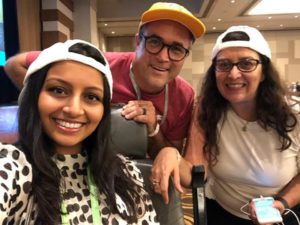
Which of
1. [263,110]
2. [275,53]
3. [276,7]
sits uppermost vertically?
[276,7]

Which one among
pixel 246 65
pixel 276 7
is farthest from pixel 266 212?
pixel 276 7

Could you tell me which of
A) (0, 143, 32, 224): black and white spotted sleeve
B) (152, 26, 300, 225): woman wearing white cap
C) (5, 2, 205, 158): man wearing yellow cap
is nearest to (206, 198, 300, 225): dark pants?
(152, 26, 300, 225): woman wearing white cap

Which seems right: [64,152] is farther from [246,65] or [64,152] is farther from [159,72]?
[246,65]

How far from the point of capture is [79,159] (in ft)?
3.93

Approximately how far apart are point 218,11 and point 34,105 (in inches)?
286

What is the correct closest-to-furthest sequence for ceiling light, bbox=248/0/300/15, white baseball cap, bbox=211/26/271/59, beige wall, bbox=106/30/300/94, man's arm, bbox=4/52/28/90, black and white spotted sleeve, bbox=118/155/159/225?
black and white spotted sleeve, bbox=118/155/159/225, white baseball cap, bbox=211/26/271/59, man's arm, bbox=4/52/28/90, ceiling light, bbox=248/0/300/15, beige wall, bbox=106/30/300/94

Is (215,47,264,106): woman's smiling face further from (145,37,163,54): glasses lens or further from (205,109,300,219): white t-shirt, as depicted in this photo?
(145,37,163,54): glasses lens

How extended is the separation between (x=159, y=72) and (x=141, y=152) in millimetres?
438

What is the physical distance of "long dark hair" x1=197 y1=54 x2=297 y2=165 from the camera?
66.1 inches

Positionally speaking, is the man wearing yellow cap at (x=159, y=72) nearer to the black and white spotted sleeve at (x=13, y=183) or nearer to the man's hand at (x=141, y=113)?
the man's hand at (x=141, y=113)

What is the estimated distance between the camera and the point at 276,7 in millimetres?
8141

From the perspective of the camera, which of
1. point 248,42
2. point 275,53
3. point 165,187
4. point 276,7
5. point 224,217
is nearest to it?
point 165,187

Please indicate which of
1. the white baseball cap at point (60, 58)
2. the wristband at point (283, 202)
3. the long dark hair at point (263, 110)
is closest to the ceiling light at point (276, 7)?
the long dark hair at point (263, 110)

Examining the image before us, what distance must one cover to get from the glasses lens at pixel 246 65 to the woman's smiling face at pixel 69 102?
73cm
